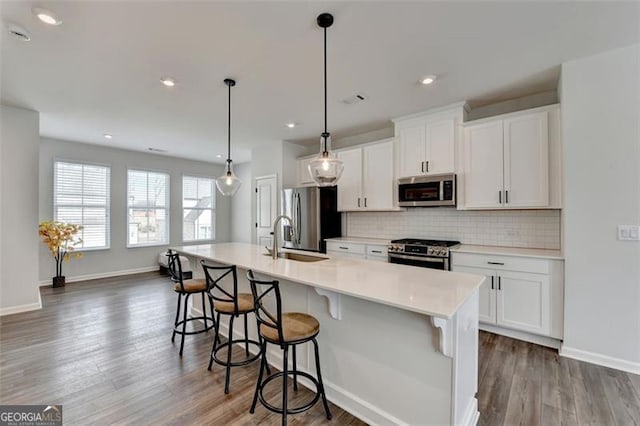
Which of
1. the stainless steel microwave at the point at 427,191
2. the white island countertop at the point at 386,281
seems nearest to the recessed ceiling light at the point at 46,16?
the white island countertop at the point at 386,281

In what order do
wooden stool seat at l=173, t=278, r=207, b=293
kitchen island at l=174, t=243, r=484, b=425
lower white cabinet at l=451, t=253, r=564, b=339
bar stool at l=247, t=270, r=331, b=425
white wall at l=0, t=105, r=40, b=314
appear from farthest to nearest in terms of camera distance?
white wall at l=0, t=105, r=40, b=314
wooden stool seat at l=173, t=278, r=207, b=293
lower white cabinet at l=451, t=253, r=564, b=339
bar stool at l=247, t=270, r=331, b=425
kitchen island at l=174, t=243, r=484, b=425

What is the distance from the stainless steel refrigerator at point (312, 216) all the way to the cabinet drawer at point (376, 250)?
0.85 metres

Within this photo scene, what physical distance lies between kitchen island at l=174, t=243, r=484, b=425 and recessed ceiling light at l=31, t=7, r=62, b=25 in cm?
227

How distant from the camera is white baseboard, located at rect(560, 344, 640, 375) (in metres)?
2.38

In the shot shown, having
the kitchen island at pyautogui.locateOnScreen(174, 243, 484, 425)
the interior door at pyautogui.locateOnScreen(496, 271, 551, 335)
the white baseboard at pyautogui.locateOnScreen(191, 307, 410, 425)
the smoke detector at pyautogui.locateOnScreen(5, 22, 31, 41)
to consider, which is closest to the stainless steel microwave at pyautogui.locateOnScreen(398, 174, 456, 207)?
the interior door at pyautogui.locateOnScreen(496, 271, 551, 335)

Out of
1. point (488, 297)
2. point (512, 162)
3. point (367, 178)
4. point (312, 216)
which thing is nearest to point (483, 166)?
point (512, 162)

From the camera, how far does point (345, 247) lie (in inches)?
173

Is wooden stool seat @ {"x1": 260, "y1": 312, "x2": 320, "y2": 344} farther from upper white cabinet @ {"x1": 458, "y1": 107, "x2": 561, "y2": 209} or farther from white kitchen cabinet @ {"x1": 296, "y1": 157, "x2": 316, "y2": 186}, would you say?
white kitchen cabinet @ {"x1": 296, "y1": 157, "x2": 316, "y2": 186}

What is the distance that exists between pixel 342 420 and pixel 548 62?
3452 mm

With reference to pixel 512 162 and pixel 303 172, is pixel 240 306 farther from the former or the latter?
pixel 303 172

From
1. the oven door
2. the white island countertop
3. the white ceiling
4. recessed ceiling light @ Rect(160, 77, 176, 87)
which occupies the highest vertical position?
the white ceiling

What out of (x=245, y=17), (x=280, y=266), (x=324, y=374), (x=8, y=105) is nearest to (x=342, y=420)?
(x=324, y=374)

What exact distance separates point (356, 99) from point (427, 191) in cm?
149

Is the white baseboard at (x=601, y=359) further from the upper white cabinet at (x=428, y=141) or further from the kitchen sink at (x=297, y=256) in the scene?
the kitchen sink at (x=297, y=256)
